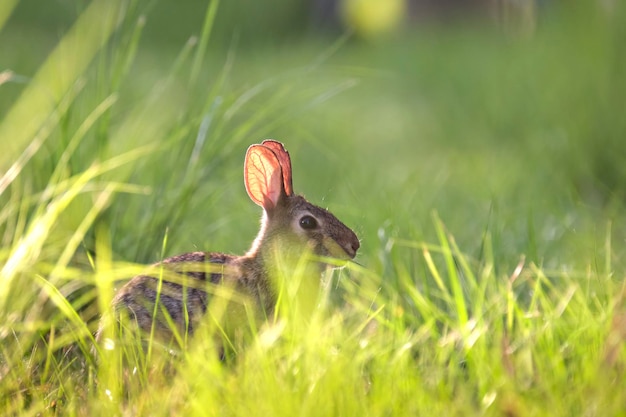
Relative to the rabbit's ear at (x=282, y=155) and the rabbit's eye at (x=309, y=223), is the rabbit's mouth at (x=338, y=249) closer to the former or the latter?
the rabbit's eye at (x=309, y=223)

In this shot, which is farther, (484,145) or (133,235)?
(484,145)

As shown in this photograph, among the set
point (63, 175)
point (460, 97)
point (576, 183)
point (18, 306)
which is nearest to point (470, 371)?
point (18, 306)

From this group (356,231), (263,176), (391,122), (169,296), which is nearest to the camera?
(169,296)

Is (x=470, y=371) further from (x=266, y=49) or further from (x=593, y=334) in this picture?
(x=266, y=49)

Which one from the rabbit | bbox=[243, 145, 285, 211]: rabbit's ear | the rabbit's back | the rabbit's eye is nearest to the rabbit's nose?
the rabbit

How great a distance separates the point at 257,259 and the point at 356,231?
607 mm

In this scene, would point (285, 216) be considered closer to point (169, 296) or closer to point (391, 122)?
point (169, 296)

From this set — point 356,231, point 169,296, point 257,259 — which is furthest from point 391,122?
point 169,296

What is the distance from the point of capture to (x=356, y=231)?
4.00 meters

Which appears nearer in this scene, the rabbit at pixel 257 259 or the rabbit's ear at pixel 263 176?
the rabbit at pixel 257 259

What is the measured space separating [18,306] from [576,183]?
362 cm

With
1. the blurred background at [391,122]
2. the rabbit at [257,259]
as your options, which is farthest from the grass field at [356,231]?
the rabbit at [257,259]

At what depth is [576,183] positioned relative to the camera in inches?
228

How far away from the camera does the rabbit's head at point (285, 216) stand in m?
3.48
